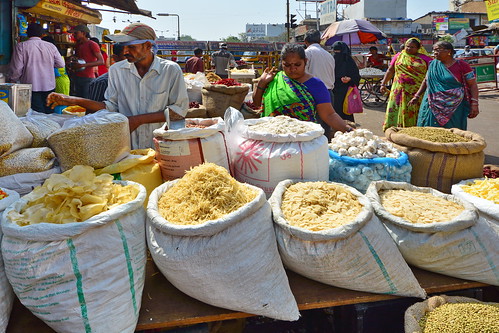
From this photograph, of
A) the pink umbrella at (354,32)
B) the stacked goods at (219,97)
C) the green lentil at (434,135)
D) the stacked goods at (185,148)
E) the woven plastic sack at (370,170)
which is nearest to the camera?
the stacked goods at (185,148)

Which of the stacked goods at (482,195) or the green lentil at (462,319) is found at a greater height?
the stacked goods at (482,195)

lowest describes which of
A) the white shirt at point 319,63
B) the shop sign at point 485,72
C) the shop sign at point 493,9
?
the white shirt at point 319,63

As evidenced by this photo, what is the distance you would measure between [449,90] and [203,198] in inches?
138

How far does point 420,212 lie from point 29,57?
5.08 meters

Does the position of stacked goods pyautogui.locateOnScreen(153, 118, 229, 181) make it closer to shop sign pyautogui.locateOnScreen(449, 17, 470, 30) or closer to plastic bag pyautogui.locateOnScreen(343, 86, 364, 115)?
plastic bag pyautogui.locateOnScreen(343, 86, 364, 115)

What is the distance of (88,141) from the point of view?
1.79 meters

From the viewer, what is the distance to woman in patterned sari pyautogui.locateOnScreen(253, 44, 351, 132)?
267cm

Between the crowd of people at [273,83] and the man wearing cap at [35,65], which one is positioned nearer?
the crowd of people at [273,83]

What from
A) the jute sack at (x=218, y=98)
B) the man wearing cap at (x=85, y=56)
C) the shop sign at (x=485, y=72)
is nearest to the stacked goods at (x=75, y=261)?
the jute sack at (x=218, y=98)

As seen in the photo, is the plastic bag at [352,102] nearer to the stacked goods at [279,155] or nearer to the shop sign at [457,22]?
the stacked goods at [279,155]

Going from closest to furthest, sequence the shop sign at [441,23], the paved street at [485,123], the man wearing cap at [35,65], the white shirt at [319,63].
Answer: the white shirt at [319,63]
the man wearing cap at [35,65]
the paved street at [485,123]
the shop sign at [441,23]

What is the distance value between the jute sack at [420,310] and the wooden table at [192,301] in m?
0.05

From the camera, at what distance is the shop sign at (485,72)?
A: 1236 cm

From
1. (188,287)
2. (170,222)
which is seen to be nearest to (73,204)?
(170,222)
